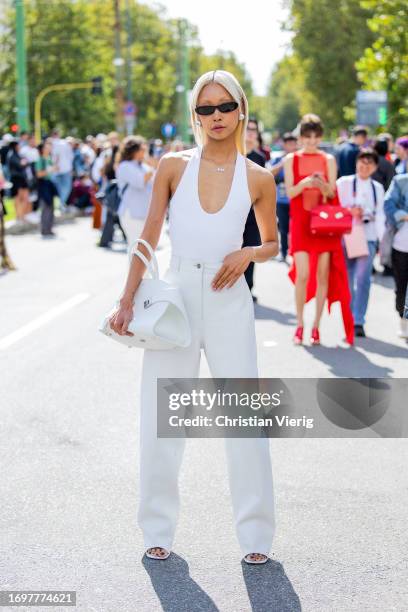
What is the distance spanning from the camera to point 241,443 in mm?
4695

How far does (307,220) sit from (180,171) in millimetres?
5784

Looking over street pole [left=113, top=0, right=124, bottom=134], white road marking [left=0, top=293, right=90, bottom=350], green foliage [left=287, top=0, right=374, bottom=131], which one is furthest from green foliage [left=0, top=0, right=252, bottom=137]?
white road marking [left=0, top=293, right=90, bottom=350]

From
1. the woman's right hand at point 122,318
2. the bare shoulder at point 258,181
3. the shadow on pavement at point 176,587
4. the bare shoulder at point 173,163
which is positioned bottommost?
the shadow on pavement at point 176,587

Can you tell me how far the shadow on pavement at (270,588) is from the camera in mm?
4268

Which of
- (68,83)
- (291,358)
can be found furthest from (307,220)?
(68,83)

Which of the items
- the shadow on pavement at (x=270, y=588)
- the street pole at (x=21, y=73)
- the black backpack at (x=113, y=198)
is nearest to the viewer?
the shadow on pavement at (x=270, y=588)

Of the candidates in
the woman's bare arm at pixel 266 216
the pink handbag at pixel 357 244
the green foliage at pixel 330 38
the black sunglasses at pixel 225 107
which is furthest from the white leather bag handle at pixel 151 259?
the green foliage at pixel 330 38

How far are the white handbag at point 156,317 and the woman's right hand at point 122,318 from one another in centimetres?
2

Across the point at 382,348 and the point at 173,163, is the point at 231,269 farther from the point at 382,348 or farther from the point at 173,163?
the point at 382,348

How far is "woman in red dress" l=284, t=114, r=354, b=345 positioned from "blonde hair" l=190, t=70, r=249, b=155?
17.3 feet

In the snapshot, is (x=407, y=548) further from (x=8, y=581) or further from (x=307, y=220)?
(x=307, y=220)

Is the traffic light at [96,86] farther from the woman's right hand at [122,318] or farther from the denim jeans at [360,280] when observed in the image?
the woman's right hand at [122,318]

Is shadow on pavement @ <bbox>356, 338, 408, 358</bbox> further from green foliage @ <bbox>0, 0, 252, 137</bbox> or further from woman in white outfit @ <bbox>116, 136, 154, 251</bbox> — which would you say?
green foliage @ <bbox>0, 0, 252, 137</bbox>

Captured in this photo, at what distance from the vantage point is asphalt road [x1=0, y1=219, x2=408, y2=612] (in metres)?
4.46
